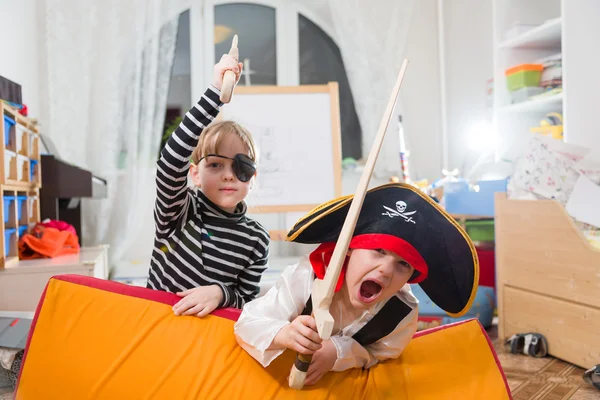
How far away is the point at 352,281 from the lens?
0.94m

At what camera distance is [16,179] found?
7.75 feet

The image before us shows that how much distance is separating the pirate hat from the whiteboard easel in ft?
7.73

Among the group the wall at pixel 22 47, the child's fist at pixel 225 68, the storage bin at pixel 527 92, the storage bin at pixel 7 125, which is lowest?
the child's fist at pixel 225 68

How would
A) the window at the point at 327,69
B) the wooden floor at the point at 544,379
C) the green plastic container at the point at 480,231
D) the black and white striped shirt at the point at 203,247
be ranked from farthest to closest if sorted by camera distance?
the window at the point at 327,69 → the green plastic container at the point at 480,231 → the wooden floor at the point at 544,379 → the black and white striped shirt at the point at 203,247

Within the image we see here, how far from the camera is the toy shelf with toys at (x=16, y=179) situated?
7.23 ft

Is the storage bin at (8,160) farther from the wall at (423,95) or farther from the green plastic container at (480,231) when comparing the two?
the wall at (423,95)

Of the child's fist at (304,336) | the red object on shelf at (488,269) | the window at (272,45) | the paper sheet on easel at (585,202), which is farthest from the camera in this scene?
the window at (272,45)

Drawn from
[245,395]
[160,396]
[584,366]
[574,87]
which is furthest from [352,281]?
[574,87]

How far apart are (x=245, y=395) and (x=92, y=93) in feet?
10.5

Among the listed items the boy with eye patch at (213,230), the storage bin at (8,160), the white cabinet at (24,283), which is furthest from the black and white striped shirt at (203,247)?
the storage bin at (8,160)

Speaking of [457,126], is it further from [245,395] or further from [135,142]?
[245,395]

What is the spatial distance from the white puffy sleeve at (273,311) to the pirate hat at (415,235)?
0.09 metres

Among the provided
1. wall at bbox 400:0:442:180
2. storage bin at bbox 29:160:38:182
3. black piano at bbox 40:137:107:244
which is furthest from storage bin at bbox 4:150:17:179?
wall at bbox 400:0:442:180

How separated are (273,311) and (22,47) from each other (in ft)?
9.64
